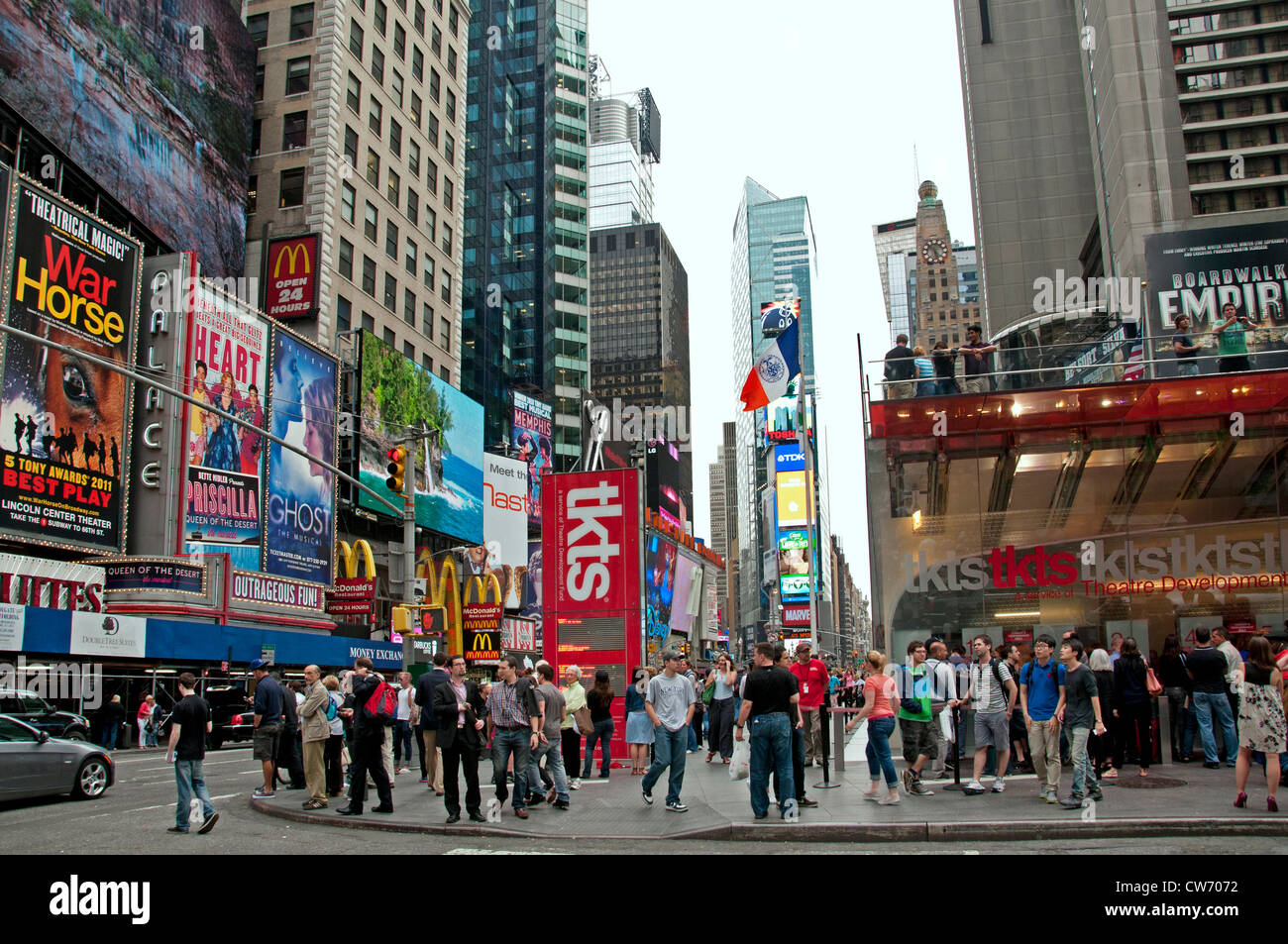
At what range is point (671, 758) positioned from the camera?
39.7 feet

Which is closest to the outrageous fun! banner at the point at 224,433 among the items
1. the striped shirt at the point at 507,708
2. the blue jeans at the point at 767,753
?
the striped shirt at the point at 507,708

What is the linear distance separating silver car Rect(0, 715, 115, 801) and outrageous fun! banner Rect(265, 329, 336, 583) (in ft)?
77.4

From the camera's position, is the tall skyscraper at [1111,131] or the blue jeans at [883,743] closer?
the blue jeans at [883,743]

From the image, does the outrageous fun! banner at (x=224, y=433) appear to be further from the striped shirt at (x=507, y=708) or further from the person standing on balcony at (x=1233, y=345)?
the person standing on balcony at (x=1233, y=345)

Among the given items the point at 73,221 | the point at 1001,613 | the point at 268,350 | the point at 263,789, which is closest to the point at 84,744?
the point at 263,789

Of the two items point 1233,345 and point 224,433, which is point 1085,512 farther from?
point 224,433

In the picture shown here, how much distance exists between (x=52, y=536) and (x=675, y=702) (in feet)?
79.4

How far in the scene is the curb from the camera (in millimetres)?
9328

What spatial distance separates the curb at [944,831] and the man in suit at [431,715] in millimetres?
1819

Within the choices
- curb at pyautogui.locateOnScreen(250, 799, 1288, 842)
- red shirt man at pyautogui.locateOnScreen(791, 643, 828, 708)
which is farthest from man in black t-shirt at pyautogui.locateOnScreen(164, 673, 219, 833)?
red shirt man at pyautogui.locateOnScreen(791, 643, 828, 708)

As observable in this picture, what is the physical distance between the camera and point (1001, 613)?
63.9 ft

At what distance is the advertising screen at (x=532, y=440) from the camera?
228 feet

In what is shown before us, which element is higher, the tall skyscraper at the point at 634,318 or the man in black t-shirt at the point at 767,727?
the tall skyscraper at the point at 634,318

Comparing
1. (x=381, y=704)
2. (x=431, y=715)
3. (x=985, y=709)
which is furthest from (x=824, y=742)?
(x=381, y=704)
